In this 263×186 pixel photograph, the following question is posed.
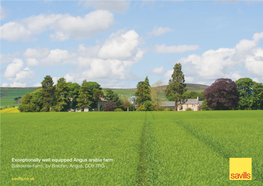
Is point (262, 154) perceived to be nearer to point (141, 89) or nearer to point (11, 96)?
point (141, 89)

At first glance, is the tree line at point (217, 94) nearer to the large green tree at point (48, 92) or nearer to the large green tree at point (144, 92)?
the large green tree at point (144, 92)

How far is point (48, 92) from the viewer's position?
9394 centimetres

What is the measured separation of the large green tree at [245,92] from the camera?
304 feet

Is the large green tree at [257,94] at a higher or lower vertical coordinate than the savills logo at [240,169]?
higher

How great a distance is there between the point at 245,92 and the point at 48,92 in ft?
264

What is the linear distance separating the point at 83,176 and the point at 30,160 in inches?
190

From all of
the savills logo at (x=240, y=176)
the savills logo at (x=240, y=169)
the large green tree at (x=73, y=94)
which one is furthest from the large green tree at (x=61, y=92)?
the savills logo at (x=240, y=176)

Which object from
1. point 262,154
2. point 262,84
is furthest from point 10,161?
point 262,84

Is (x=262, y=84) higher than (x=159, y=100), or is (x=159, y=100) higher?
(x=262, y=84)

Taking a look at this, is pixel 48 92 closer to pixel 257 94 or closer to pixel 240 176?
pixel 257 94

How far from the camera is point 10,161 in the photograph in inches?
535

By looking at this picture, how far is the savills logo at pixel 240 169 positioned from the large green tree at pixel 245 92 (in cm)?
8778

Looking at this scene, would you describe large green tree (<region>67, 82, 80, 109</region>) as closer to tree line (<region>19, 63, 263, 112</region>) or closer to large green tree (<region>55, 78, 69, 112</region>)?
tree line (<region>19, 63, 263, 112</region>)

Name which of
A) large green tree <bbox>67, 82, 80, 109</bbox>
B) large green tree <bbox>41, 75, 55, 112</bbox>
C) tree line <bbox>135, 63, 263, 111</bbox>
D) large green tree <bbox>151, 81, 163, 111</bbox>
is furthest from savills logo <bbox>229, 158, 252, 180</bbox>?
large green tree <bbox>67, 82, 80, 109</bbox>
